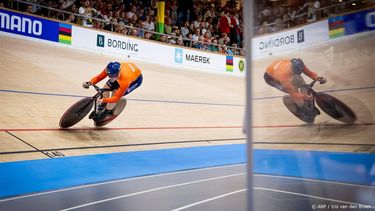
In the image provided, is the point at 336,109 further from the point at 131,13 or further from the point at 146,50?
the point at 131,13

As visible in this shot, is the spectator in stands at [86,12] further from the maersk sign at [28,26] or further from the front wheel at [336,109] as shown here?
the front wheel at [336,109]

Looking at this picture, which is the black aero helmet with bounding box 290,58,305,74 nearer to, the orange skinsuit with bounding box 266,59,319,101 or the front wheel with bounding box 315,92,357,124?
the orange skinsuit with bounding box 266,59,319,101

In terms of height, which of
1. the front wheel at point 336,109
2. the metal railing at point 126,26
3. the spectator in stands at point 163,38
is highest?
the metal railing at point 126,26

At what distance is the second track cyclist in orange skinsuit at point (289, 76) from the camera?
1562mm

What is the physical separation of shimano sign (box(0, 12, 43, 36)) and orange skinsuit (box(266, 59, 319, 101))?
482 centimetres

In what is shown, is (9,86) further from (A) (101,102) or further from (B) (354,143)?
(B) (354,143)

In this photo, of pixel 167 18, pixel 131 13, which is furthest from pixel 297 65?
pixel 167 18

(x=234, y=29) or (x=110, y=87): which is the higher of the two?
(x=234, y=29)

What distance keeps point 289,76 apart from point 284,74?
3 centimetres

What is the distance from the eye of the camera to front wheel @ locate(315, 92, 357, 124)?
5.21ft

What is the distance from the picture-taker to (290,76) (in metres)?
1.59

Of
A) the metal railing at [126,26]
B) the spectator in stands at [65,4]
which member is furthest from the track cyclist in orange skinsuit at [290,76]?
the spectator in stands at [65,4]

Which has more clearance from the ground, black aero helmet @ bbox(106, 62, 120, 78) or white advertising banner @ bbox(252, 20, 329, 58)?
black aero helmet @ bbox(106, 62, 120, 78)

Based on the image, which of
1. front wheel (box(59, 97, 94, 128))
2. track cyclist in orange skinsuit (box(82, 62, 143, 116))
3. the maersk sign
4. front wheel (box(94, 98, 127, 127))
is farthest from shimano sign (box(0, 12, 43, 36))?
front wheel (box(94, 98, 127, 127))
